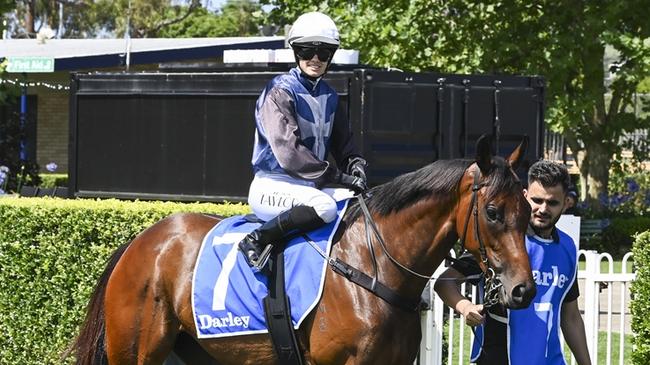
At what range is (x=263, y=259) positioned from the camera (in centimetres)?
562

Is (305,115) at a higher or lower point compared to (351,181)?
higher

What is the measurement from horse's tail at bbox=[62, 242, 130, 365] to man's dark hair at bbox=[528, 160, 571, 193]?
239 cm

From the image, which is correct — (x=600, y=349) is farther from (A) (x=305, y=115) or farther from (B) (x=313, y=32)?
(B) (x=313, y=32)

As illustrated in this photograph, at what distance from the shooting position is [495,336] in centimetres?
535

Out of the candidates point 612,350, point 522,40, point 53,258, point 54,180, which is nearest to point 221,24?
point 54,180

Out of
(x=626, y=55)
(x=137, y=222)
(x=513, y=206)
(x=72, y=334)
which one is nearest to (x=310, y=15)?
(x=513, y=206)

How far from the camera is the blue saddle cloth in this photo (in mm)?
5562

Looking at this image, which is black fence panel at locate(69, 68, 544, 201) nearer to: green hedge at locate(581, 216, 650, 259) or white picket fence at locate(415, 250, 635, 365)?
white picket fence at locate(415, 250, 635, 365)

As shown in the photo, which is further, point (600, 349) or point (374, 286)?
point (600, 349)

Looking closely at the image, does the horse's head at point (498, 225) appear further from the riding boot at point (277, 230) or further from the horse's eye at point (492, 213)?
the riding boot at point (277, 230)

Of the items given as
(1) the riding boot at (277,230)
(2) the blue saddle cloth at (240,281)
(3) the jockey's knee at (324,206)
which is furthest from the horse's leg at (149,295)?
(3) the jockey's knee at (324,206)

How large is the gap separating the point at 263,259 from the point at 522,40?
14.6 metres

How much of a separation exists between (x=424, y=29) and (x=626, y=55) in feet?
10.5

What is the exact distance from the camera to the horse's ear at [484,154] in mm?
5043
